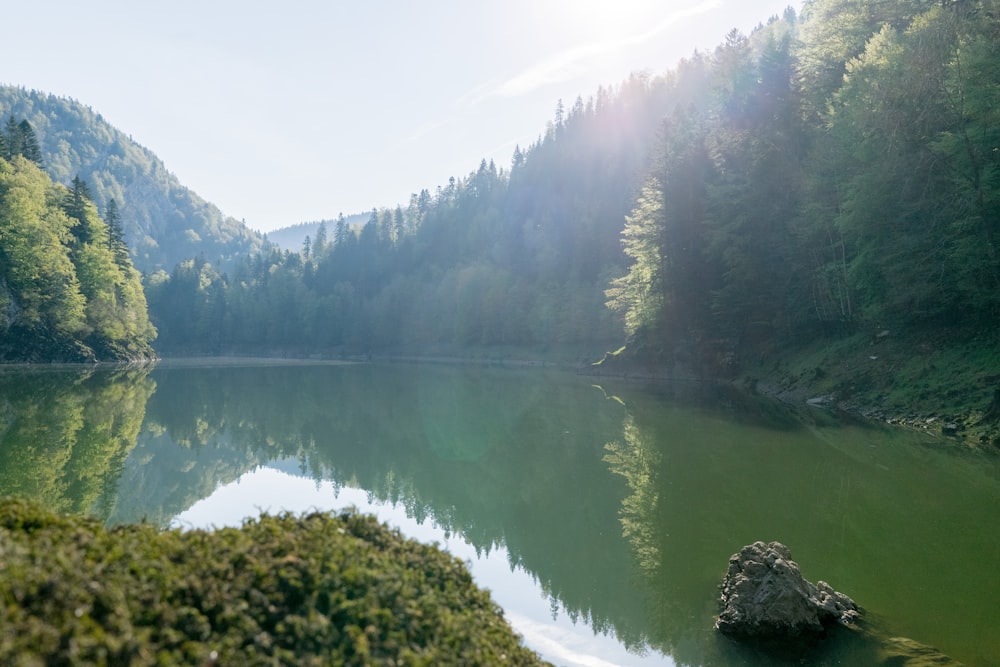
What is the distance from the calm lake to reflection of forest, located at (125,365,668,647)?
8 cm

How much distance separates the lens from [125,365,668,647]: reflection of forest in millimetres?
10758

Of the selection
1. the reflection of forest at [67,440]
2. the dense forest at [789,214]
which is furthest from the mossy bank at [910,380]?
the reflection of forest at [67,440]

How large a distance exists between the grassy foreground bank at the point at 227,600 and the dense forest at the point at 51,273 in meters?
60.8

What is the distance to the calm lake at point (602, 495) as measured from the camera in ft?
27.8

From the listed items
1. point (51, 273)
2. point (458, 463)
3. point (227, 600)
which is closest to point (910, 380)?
point (458, 463)

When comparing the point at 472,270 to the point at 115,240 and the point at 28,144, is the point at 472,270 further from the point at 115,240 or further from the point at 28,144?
the point at 28,144

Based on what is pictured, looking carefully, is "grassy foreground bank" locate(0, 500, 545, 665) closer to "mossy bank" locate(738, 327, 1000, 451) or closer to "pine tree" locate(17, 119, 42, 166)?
"mossy bank" locate(738, 327, 1000, 451)

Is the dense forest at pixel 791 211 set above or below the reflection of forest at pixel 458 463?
above

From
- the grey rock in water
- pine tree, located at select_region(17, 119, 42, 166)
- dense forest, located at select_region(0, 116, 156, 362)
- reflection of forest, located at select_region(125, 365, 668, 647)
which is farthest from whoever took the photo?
pine tree, located at select_region(17, 119, 42, 166)

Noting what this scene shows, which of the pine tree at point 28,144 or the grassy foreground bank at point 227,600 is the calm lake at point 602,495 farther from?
the pine tree at point 28,144

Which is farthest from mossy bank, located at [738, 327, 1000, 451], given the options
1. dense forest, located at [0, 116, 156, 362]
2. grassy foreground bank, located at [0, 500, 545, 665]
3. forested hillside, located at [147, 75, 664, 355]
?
dense forest, located at [0, 116, 156, 362]

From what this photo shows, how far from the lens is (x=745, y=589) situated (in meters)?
8.12

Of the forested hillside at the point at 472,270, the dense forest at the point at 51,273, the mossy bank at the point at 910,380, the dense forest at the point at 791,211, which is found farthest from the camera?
the forested hillside at the point at 472,270

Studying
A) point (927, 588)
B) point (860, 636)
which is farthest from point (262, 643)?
point (927, 588)
